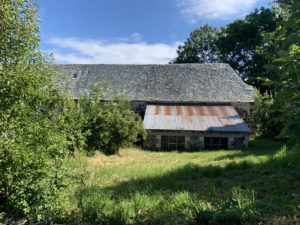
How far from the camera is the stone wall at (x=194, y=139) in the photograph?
1359 centimetres

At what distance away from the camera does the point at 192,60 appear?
3334 cm

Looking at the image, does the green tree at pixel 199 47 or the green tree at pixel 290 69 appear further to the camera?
the green tree at pixel 199 47

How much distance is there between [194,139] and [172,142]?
1.60 m

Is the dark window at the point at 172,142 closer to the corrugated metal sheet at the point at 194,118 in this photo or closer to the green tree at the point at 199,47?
the corrugated metal sheet at the point at 194,118

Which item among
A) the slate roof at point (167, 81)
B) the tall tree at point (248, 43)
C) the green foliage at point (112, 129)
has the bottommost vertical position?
the green foliage at point (112, 129)

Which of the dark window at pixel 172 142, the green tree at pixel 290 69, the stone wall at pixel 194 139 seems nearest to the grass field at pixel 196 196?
the green tree at pixel 290 69

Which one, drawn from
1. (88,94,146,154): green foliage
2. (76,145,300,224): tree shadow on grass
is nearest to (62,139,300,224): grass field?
(76,145,300,224): tree shadow on grass

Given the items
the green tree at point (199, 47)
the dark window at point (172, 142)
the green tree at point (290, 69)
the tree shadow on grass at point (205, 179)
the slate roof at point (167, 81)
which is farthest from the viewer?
the green tree at point (199, 47)

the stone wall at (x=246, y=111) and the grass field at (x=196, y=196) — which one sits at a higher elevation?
the stone wall at (x=246, y=111)

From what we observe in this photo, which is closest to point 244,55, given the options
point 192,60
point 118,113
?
point 192,60

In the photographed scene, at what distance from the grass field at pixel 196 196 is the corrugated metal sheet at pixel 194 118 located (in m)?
6.21

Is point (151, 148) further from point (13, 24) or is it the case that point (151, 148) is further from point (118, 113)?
point (13, 24)

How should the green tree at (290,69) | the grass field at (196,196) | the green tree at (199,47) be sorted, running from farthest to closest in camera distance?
the green tree at (199,47)
the grass field at (196,196)
the green tree at (290,69)

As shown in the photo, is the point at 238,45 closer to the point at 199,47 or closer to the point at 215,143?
the point at 199,47
